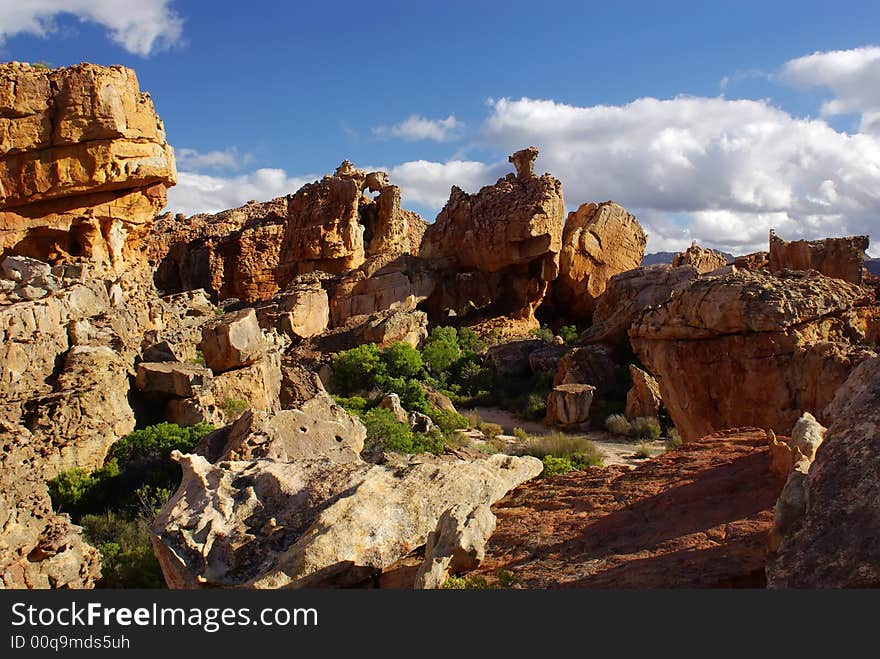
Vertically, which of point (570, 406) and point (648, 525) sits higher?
point (648, 525)

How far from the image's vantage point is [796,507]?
274 centimetres

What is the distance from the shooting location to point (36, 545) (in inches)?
260

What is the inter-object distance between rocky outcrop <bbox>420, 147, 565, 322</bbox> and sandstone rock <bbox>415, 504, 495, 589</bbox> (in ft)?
66.0

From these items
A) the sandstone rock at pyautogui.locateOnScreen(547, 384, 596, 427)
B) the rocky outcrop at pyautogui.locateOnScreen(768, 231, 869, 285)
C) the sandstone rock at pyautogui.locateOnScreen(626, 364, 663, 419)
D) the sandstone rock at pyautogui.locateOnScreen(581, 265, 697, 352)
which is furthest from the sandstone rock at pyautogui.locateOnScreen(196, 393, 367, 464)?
the rocky outcrop at pyautogui.locateOnScreen(768, 231, 869, 285)

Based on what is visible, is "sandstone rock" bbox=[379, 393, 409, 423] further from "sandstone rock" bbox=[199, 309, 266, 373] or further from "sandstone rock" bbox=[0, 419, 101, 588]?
"sandstone rock" bbox=[0, 419, 101, 588]

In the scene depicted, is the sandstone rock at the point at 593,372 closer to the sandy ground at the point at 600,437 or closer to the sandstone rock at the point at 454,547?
the sandy ground at the point at 600,437

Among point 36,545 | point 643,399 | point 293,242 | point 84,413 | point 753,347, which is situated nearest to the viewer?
point 36,545

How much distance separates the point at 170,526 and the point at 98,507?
211 inches

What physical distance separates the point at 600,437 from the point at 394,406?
4338 mm

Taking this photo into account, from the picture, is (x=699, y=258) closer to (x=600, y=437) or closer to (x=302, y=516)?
(x=600, y=437)

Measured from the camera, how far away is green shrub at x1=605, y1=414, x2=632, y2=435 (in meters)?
14.9

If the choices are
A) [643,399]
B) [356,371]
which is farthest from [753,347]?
[356,371]

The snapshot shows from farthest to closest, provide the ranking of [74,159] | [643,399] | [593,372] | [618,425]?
[593,372] < [74,159] < [643,399] < [618,425]

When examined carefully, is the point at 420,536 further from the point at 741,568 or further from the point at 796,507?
the point at 796,507
